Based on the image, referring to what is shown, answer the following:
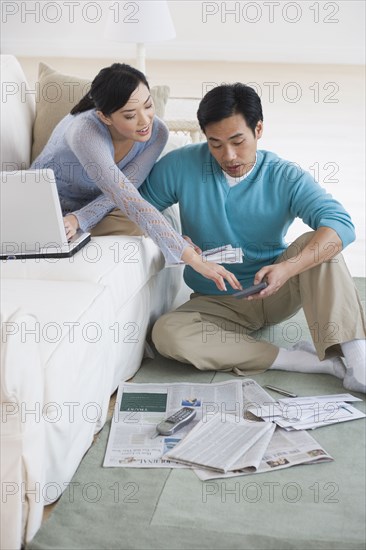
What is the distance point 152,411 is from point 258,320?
0.64m

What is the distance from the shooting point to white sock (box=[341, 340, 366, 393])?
2.59 metres

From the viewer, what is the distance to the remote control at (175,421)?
2.34 meters

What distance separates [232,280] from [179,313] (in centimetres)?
25

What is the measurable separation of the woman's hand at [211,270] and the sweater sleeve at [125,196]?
26 mm

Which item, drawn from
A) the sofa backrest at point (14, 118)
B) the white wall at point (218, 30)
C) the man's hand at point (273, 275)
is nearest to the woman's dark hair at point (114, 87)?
the sofa backrest at point (14, 118)

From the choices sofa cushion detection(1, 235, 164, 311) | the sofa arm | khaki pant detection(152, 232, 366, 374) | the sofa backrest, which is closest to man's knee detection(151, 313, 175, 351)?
khaki pant detection(152, 232, 366, 374)

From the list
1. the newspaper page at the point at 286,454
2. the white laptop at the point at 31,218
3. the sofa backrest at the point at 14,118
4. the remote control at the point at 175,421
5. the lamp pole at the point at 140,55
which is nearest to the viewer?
the newspaper page at the point at 286,454

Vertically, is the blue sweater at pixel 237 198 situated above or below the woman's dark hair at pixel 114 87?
below

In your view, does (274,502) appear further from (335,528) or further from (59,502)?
(59,502)

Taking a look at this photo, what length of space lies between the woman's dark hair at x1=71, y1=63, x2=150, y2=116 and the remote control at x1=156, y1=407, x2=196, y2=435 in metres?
0.94

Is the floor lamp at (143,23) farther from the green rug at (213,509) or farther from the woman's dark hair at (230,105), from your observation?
the green rug at (213,509)

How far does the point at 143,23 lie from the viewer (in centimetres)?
406

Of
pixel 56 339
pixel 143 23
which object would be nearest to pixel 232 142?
pixel 56 339

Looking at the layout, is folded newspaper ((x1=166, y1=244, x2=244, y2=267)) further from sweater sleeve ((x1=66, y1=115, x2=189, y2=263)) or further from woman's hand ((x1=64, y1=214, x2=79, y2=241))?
woman's hand ((x1=64, y1=214, x2=79, y2=241))
